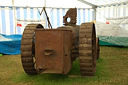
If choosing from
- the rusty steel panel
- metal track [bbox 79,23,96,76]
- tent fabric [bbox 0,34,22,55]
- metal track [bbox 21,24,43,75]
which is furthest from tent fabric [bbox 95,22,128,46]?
the rusty steel panel

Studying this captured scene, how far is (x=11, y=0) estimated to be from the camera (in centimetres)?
1082

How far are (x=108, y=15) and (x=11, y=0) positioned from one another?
707cm

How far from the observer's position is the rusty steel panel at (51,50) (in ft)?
9.86

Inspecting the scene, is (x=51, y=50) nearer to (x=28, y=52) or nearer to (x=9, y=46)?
(x=28, y=52)

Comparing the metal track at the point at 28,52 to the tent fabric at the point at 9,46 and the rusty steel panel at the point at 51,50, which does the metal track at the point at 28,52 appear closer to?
the rusty steel panel at the point at 51,50

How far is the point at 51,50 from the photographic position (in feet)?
9.94

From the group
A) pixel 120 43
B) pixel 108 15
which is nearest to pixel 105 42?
pixel 120 43

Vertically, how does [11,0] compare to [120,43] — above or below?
above

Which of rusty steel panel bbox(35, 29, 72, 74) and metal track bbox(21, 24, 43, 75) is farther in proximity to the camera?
metal track bbox(21, 24, 43, 75)

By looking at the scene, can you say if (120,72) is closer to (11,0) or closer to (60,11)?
(60,11)

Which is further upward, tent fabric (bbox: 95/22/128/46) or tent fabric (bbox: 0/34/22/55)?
tent fabric (bbox: 95/22/128/46)

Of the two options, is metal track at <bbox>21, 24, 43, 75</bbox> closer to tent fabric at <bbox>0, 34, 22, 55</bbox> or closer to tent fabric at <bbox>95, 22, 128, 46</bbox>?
tent fabric at <bbox>0, 34, 22, 55</bbox>

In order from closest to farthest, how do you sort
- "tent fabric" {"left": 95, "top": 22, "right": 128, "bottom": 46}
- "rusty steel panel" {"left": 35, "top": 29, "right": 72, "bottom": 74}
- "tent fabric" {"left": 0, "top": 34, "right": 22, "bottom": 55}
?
"rusty steel panel" {"left": 35, "top": 29, "right": 72, "bottom": 74} < "tent fabric" {"left": 0, "top": 34, "right": 22, "bottom": 55} < "tent fabric" {"left": 95, "top": 22, "right": 128, "bottom": 46}

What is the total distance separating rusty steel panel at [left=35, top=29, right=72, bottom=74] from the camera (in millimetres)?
3004
